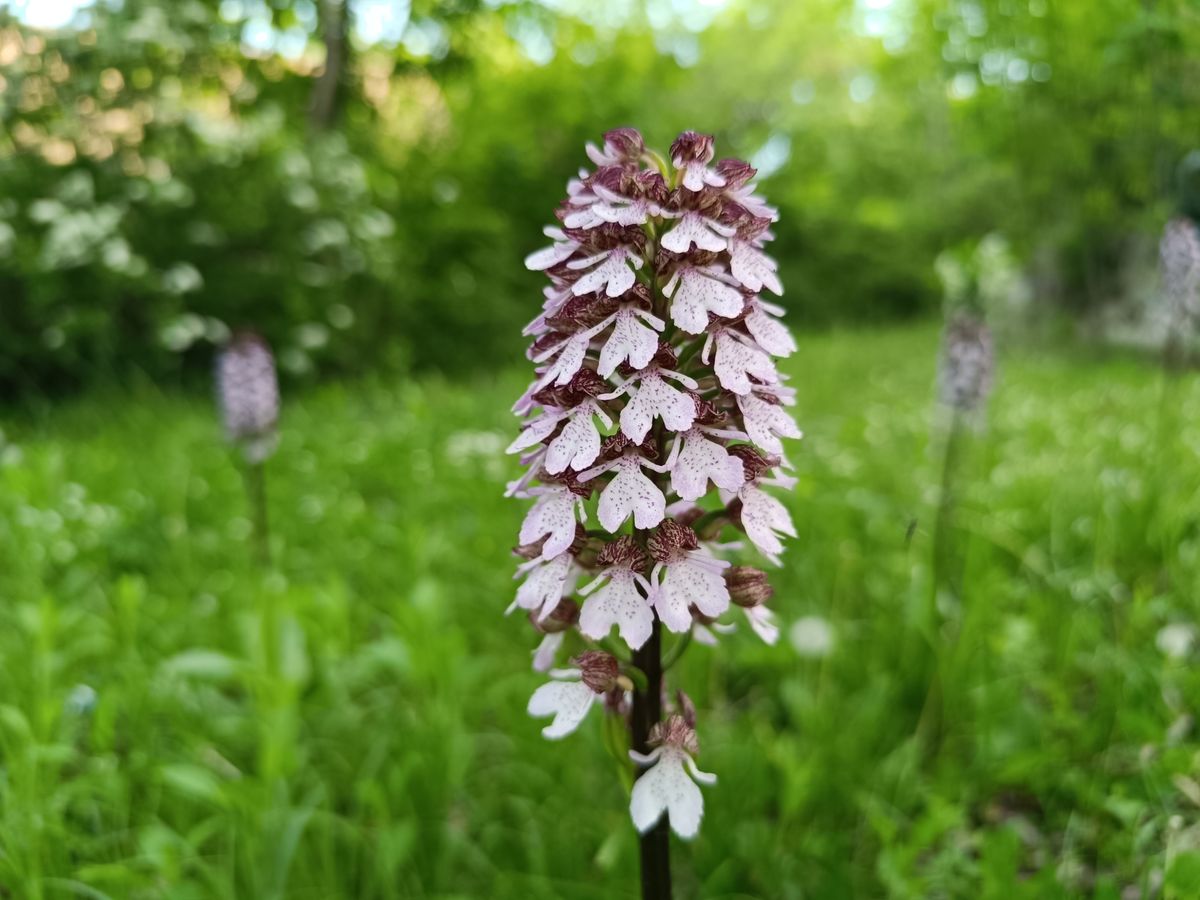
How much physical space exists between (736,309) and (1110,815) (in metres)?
1.65

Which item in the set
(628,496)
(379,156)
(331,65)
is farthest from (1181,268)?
(379,156)

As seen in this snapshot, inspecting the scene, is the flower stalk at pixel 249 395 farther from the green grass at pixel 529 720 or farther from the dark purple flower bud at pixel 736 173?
the dark purple flower bud at pixel 736 173

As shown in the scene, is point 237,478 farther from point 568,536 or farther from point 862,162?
point 862,162

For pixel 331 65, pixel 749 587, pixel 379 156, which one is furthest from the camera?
pixel 379 156

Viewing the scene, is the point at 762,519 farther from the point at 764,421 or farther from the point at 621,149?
the point at 621,149

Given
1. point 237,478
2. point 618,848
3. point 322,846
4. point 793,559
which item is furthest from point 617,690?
point 237,478

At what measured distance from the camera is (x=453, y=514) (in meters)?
4.27

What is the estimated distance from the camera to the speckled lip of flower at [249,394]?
351cm

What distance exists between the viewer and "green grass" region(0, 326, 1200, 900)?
6.07 ft

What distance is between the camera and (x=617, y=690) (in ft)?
4.04

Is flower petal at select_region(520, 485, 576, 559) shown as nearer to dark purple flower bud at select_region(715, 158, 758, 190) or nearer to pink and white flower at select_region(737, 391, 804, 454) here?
pink and white flower at select_region(737, 391, 804, 454)

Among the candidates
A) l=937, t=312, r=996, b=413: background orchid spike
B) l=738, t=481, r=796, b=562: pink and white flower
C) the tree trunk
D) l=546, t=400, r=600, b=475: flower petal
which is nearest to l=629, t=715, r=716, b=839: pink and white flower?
l=738, t=481, r=796, b=562: pink and white flower

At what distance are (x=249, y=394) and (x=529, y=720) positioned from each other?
6.29 feet

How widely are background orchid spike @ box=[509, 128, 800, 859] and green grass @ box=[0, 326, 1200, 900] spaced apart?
49 centimetres
